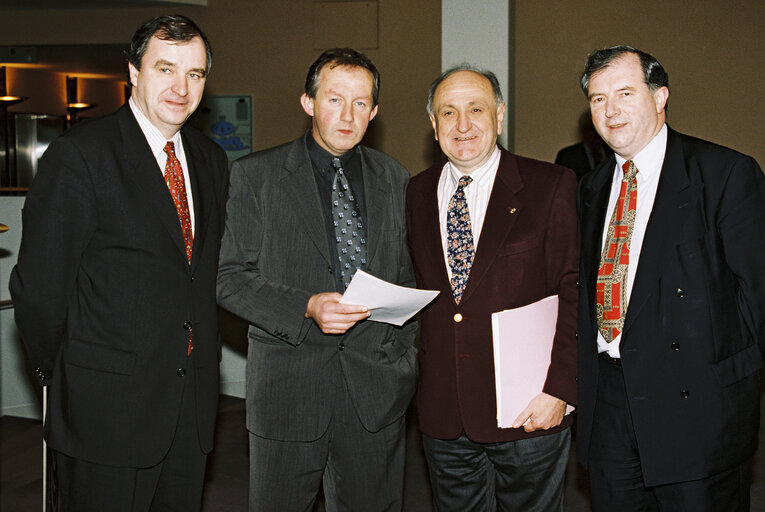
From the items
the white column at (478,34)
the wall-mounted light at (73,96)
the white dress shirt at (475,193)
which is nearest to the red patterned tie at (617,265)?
the white dress shirt at (475,193)

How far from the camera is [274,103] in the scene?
764 cm

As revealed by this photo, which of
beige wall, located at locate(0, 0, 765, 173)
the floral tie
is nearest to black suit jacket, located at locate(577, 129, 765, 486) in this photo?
the floral tie

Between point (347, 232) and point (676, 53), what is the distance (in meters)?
5.78

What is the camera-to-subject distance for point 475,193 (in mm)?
2385

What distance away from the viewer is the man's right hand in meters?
2.15

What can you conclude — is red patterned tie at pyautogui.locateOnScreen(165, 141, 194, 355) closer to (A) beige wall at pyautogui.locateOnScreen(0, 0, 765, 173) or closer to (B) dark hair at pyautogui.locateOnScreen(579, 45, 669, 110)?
(B) dark hair at pyautogui.locateOnScreen(579, 45, 669, 110)

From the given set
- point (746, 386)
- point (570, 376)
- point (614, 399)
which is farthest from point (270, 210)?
point (746, 386)

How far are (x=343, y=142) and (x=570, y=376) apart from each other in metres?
1.05

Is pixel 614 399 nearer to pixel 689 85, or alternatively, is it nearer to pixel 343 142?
pixel 343 142

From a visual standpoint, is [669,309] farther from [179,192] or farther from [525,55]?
[525,55]

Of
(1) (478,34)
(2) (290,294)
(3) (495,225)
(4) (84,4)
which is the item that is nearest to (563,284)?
(3) (495,225)

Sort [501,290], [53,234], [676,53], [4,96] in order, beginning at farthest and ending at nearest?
1. [4,96]
2. [676,53]
3. [501,290]
4. [53,234]

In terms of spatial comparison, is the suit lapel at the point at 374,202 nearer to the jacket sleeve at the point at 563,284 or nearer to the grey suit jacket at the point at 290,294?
the grey suit jacket at the point at 290,294

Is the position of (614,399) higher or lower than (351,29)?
lower
